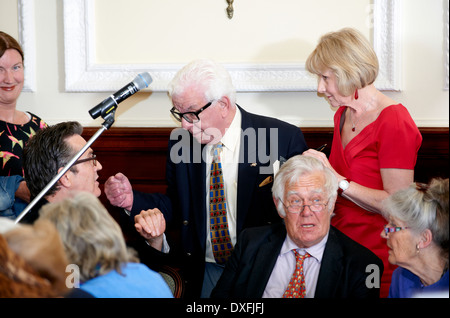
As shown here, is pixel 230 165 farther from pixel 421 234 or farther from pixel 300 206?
pixel 421 234

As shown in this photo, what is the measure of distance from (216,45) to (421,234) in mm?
1712

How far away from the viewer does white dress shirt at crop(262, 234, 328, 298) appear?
2.23m

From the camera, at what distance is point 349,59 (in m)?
2.43

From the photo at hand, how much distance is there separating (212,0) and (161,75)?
497 millimetres

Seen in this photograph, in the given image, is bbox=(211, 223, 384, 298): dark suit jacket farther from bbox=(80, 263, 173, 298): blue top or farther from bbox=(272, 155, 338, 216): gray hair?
bbox=(80, 263, 173, 298): blue top

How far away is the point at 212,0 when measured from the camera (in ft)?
10.7

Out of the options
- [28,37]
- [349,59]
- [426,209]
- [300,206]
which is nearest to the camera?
[426,209]

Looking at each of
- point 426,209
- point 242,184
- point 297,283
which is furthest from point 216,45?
point 426,209

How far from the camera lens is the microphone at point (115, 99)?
210 cm

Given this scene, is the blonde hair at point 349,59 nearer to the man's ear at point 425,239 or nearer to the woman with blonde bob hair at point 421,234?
the woman with blonde bob hair at point 421,234

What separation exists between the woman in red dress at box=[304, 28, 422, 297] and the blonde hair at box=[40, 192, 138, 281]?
3.61 ft

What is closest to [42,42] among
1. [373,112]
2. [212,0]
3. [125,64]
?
[125,64]

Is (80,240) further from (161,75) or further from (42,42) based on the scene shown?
(42,42)

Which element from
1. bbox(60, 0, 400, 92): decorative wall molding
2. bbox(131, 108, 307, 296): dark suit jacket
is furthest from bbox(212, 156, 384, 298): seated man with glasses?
bbox(60, 0, 400, 92): decorative wall molding
